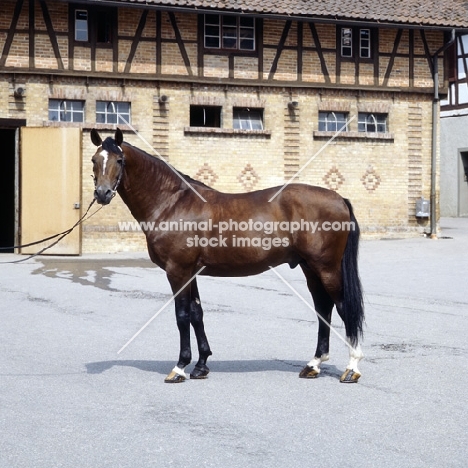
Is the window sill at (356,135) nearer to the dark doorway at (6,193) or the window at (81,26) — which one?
the window at (81,26)

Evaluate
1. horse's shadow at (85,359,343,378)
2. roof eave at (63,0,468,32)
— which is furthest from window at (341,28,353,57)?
horse's shadow at (85,359,343,378)

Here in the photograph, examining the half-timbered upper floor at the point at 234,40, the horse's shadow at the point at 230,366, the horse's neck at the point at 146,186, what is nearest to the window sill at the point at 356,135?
the half-timbered upper floor at the point at 234,40

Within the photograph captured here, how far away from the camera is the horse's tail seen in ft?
23.1

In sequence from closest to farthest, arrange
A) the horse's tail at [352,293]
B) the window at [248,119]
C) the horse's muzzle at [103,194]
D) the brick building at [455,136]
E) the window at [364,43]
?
1. the horse's muzzle at [103,194]
2. the horse's tail at [352,293]
3. the window at [248,119]
4. the window at [364,43]
5. the brick building at [455,136]

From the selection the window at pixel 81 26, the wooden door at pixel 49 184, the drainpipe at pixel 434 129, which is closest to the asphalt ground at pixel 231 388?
the wooden door at pixel 49 184

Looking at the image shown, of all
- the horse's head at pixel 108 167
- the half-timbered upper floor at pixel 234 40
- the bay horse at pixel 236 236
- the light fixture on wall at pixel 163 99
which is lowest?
the bay horse at pixel 236 236

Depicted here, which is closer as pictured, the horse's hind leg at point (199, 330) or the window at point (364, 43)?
the horse's hind leg at point (199, 330)

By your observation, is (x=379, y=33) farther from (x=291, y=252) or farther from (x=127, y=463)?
(x=127, y=463)

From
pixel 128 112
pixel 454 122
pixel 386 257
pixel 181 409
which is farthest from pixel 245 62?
pixel 181 409

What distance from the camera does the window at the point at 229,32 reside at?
23.2 metres

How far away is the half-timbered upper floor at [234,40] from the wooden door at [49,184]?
A: 74.0 inches

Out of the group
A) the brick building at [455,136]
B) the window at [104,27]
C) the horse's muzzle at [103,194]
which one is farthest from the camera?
the brick building at [455,136]

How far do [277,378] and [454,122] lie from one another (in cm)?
3144

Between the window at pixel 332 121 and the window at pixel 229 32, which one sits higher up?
the window at pixel 229 32
